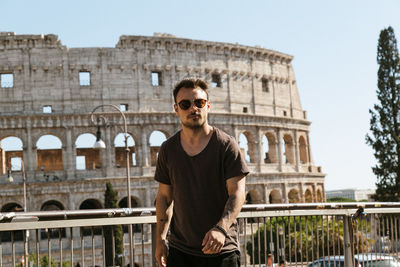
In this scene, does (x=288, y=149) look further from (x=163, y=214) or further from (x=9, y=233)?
(x=163, y=214)

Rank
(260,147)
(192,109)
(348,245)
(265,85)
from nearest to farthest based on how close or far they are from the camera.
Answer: (192,109) → (348,245) → (260,147) → (265,85)

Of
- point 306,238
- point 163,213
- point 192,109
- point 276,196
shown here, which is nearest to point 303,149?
point 276,196

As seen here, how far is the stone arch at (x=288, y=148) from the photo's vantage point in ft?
143

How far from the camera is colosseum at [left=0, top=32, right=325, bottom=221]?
114 ft

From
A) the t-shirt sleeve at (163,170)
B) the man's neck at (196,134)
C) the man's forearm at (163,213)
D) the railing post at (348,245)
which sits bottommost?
the railing post at (348,245)

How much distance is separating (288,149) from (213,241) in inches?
1621

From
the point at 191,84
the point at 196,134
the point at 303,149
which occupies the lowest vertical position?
the point at 196,134

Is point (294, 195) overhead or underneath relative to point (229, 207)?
underneath

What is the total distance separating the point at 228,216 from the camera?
3469 mm

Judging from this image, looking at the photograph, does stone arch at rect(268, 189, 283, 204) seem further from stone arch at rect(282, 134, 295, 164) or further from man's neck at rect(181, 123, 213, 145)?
man's neck at rect(181, 123, 213, 145)

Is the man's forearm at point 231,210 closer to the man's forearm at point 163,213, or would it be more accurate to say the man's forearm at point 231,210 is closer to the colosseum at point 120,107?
the man's forearm at point 163,213

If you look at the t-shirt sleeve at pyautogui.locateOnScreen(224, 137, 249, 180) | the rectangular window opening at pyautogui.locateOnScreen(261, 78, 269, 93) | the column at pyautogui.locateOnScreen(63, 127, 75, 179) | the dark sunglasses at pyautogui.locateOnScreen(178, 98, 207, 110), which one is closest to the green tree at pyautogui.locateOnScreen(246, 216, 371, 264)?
the t-shirt sleeve at pyautogui.locateOnScreen(224, 137, 249, 180)

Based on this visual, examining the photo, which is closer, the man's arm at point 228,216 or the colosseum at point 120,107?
the man's arm at point 228,216

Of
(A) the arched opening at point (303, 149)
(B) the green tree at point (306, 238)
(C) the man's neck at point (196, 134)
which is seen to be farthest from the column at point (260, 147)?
(C) the man's neck at point (196, 134)
